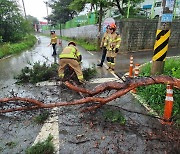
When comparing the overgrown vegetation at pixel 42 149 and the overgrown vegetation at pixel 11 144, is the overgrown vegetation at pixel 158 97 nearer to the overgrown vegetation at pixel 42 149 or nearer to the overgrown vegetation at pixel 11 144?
the overgrown vegetation at pixel 42 149

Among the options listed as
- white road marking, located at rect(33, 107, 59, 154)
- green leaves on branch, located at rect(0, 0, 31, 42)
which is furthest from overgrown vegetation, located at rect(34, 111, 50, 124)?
green leaves on branch, located at rect(0, 0, 31, 42)

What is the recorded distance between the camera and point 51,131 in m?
3.59

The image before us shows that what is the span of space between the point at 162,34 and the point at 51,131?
12.8 feet

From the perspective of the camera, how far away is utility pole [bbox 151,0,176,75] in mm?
5227

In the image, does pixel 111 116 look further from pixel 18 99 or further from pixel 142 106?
pixel 18 99

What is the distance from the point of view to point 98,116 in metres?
3.96

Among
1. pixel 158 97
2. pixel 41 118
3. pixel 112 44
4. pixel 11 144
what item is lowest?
pixel 11 144

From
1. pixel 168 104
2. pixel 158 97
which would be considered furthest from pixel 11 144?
pixel 158 97

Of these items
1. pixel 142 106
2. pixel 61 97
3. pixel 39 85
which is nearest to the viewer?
pixel 142 106

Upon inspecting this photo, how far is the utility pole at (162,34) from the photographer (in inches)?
206

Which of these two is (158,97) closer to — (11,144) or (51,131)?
(51,131)

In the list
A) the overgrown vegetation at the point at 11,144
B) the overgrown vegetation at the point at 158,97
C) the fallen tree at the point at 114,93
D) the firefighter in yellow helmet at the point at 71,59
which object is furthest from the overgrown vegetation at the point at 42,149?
the firefighter in yellow helmet at the point at 71,59

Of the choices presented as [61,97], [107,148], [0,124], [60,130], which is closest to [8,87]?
[61,97]

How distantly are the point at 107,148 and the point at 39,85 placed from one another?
3.76 m
